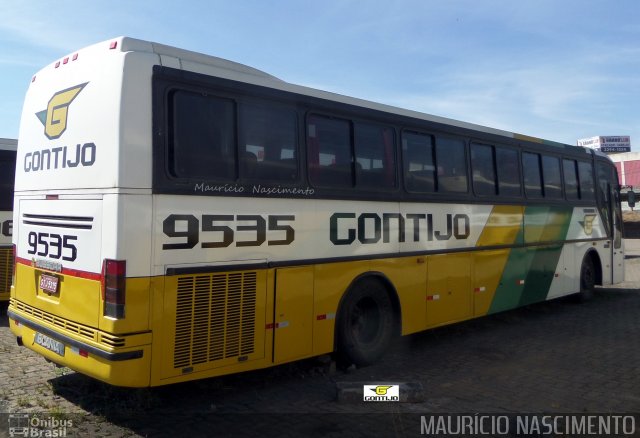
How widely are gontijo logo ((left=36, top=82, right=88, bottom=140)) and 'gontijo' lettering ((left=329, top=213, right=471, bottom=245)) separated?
293cm

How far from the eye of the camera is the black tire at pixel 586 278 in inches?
459

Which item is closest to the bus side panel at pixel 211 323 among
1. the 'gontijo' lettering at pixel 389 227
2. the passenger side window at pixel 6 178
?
the 'gontijo' lettering at pixel 389 227

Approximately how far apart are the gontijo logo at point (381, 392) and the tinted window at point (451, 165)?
3.27 m

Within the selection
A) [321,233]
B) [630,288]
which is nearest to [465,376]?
[321,233]

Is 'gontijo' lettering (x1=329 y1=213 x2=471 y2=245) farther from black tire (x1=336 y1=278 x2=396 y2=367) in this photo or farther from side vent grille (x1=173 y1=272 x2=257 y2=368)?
side vent grille (x1=173 y1=272 x2=257 y2=368)

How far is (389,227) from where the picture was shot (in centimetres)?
704

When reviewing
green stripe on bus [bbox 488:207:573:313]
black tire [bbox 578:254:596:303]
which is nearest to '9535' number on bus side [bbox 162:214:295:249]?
green stripe on bus [bbox 488:207:573:313]

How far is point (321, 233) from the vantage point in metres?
6.20

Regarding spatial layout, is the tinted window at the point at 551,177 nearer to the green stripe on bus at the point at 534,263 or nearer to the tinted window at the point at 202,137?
the green stripe on bus at the point at 534,263

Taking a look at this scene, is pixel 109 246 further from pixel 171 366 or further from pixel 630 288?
pixel 630 288

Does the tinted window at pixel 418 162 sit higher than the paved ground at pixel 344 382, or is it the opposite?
the tinted window at pixel 418 162

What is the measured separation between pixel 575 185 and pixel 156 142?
9283 mm

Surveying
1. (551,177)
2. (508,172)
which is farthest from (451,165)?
(551,177)

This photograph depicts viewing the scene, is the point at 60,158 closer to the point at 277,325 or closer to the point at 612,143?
the point at 277,325
